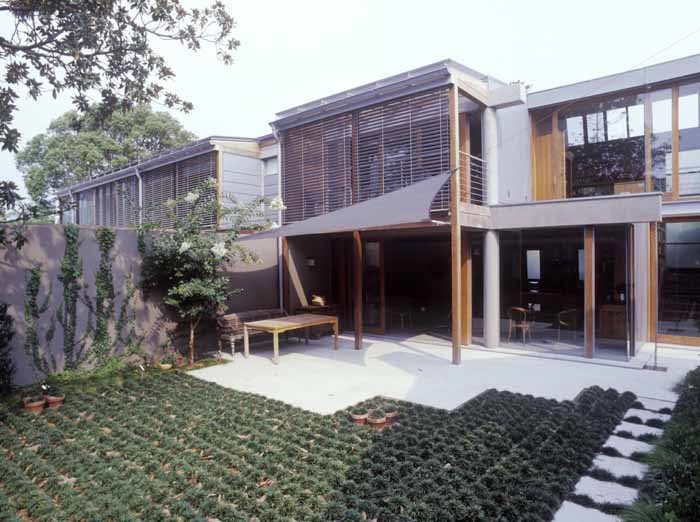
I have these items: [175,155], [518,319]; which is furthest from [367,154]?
[175,155]

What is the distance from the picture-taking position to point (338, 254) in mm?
11570

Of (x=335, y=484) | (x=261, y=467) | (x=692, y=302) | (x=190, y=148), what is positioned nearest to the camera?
(x=335, y=484)

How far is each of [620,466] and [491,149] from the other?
21.4ft

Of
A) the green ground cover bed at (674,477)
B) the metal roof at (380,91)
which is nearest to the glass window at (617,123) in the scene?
the metal roof at (380,91)

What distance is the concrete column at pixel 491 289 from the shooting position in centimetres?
881

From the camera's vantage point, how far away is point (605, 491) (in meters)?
3.40

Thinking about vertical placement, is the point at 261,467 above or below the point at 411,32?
below

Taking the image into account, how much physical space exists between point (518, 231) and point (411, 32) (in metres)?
4.49

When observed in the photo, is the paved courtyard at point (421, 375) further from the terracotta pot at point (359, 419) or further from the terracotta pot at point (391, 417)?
the terracotta pot at point (391, 417)

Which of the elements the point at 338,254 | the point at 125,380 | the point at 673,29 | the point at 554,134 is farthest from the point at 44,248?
the point at 673,29

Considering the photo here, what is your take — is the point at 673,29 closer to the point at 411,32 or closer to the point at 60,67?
the point at 411,32

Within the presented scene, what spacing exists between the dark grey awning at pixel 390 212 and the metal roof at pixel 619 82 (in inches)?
173

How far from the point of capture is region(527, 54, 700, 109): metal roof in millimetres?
8344

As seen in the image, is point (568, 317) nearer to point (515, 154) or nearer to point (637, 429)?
point (515, 154)
